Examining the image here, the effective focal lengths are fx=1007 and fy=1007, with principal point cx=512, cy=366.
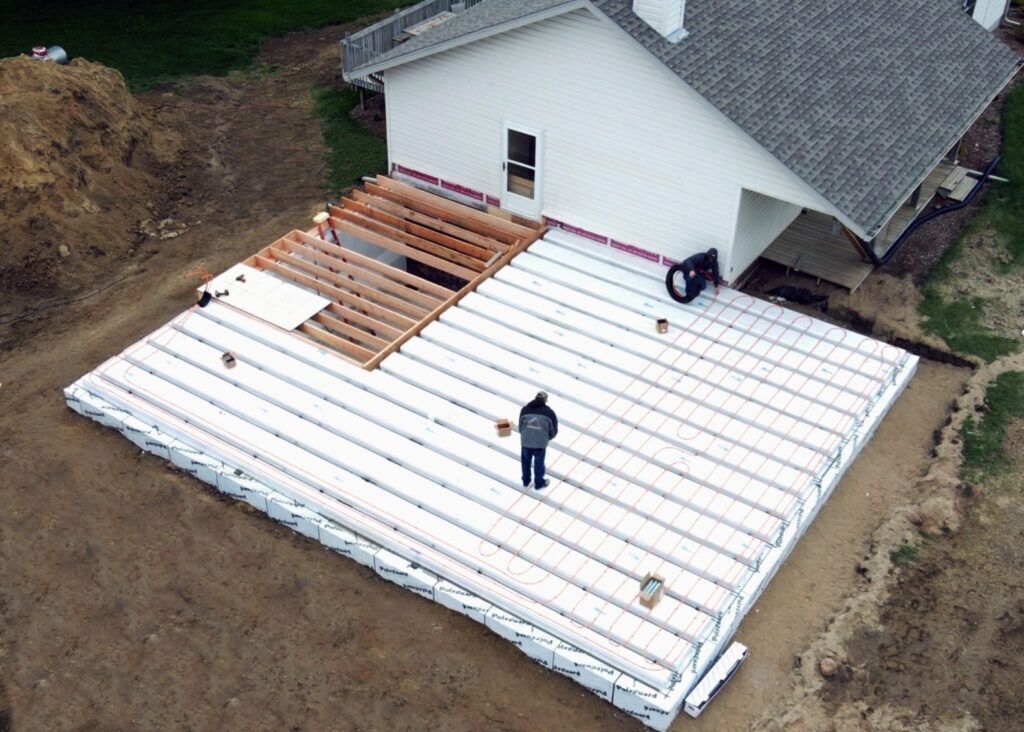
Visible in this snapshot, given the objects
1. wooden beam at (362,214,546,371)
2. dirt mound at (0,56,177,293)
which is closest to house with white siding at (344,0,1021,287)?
wooden beam at (362,214,546,371)

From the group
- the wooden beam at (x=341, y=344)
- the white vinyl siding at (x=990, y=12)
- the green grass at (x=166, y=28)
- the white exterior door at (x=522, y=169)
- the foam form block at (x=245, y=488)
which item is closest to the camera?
the foam form block at (x=245, y=488)

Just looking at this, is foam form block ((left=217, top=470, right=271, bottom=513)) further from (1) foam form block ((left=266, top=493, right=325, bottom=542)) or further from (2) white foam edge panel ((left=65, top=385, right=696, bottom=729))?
(1) foam form block ((left=266, top=493, right=325, bottom=542))

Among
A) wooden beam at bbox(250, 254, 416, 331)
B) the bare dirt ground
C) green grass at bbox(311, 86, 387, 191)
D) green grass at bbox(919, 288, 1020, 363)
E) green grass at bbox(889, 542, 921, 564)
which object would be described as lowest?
the bare dirt ground

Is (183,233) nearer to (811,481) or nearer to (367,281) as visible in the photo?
(367,281)

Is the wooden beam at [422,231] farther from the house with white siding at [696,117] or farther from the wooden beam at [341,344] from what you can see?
the wooden beam at [341,344]

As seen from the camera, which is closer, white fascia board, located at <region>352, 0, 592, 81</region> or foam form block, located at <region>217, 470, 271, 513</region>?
foam form block, located at <region>217, 470, 271, 513</region>

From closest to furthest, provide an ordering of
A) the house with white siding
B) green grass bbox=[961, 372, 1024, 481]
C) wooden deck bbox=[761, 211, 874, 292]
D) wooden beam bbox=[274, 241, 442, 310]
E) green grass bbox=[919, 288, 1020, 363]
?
1. green grass bbox=[961, 372, 1024, 481]
2. the house with white siding
3. wooden beam bbox=[274, 241, 442, 310]
4. green grass bbox=[919, 288, 1020, 363]
5. wooden deck bbox=[761, 211, 874, 292]

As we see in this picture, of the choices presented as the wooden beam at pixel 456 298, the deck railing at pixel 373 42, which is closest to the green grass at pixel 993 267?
the wooden beam at pixel 456 298

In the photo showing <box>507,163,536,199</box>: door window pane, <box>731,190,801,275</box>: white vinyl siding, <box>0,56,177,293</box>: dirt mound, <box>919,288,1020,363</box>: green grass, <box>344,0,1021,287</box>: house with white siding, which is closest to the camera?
<box>344,0,1021,287</box>: house with white siding
